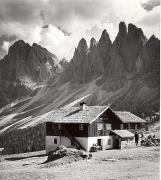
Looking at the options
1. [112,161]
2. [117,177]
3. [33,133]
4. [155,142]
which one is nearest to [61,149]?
[112,161]

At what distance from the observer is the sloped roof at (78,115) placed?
185 feet

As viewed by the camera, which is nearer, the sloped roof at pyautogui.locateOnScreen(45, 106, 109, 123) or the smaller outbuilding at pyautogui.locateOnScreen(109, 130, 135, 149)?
the sloped roof at pyautogui.locateOnScreen(45, 106, 109, 123)

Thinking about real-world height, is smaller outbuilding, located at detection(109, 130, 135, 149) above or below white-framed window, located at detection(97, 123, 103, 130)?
below

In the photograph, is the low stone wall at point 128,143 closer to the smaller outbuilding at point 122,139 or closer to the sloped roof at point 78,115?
the smaller outbuilding at point 122,139

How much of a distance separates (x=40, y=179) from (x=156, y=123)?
7778cm

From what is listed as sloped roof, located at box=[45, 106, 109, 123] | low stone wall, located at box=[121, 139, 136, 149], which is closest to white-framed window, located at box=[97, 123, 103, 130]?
sloped roof, located at box=[45, 106, 109, 123]

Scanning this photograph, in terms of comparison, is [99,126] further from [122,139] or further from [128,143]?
[128,143]

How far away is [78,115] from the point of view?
2288 inches

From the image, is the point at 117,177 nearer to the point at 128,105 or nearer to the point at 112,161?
the point at 112,161

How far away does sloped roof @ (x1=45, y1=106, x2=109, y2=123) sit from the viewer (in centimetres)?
5650

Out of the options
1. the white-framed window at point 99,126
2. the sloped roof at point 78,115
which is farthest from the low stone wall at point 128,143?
the sloped roof at point 78,115

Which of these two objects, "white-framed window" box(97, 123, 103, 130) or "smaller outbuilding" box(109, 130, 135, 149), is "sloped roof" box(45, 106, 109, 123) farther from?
"smaller outbuilding" box(109, 130, 135, 149)

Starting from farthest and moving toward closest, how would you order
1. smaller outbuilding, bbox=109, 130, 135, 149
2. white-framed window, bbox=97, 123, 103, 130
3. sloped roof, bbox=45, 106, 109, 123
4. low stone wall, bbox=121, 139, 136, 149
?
low stone wall, bbox=121, 139, 136, 149, smaller outbuilding, bbox=109, 130, 135, 149, white-framed window, bbox=97, 123, 103, 130, sloped roof, bbox=45, 106, 109, 123

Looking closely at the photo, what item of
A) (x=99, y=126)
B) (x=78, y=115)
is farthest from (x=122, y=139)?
(x=78, y=115)
